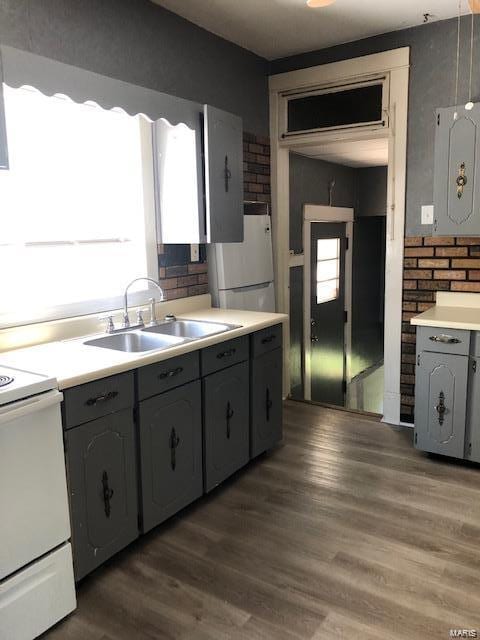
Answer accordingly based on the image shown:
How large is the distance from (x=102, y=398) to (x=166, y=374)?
37 cm

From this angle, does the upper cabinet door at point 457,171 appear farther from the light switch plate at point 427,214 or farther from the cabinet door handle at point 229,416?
the cabinet door handle at point 229,416

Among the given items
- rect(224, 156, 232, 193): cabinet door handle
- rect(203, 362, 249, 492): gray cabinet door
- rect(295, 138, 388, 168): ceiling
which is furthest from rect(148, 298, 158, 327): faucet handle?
rect(295, 138, 388, 168): ceiling

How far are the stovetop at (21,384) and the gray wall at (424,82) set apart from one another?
2.60 meters

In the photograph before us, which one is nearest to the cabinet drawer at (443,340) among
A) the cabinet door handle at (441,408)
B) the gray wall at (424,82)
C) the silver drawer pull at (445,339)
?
the silver drawer pull at (445,339)

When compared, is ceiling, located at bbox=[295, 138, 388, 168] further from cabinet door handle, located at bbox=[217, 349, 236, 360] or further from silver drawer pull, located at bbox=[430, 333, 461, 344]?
cabinet door handle, located at bbox=[217, 349, 236, 360]

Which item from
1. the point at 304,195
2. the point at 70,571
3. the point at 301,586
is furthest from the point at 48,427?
the point at 304,195

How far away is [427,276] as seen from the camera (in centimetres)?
351

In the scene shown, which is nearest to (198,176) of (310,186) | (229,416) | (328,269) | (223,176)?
(223,176)

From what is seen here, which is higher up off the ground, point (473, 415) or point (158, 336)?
point (158, 336)

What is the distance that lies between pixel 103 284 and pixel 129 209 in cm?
47

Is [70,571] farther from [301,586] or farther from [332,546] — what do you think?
[332,546]

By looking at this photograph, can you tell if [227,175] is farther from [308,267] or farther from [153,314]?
[308,267]

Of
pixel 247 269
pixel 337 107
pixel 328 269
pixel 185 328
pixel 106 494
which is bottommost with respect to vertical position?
pixel 106 494

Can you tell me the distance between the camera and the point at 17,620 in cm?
175
